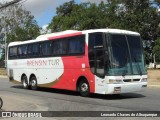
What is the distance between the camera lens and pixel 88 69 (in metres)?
19.1

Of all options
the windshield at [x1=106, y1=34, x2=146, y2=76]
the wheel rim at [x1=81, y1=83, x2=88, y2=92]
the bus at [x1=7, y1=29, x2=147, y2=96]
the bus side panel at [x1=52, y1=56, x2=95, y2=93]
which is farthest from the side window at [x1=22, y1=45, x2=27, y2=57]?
the windshield at [x1=106, y1=34, x2=146, y2=76]

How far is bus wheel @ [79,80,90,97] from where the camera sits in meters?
19.4

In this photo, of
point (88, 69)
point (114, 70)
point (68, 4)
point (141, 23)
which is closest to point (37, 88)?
point (88, 69)

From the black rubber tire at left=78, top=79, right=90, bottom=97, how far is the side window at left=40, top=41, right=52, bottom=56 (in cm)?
360

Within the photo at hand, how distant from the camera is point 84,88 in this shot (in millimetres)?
19641

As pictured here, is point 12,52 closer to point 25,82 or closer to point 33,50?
point 25,82

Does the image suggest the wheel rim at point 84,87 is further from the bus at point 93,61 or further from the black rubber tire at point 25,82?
the black rubber tire at point 25,82

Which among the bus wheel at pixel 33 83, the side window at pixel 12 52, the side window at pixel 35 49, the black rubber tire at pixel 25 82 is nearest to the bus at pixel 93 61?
the side window at pixel 35 49

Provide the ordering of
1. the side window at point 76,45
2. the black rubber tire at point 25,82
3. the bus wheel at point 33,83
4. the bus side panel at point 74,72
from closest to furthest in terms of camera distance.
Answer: the bus side panel at point 74,72 → the side window at point 76,45 → the bus wheel at point 33,83 → the black rubber tire at point 25,82

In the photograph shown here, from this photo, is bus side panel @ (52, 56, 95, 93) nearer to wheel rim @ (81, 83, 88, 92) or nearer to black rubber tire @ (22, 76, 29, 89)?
wheel rim @ (81, 83, 88, 92)

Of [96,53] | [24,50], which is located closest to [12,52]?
[24,50]

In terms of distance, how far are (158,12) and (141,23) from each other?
373cm

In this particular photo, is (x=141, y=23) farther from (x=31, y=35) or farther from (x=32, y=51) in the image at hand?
(x=32, y=51)

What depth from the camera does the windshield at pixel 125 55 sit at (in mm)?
18000
